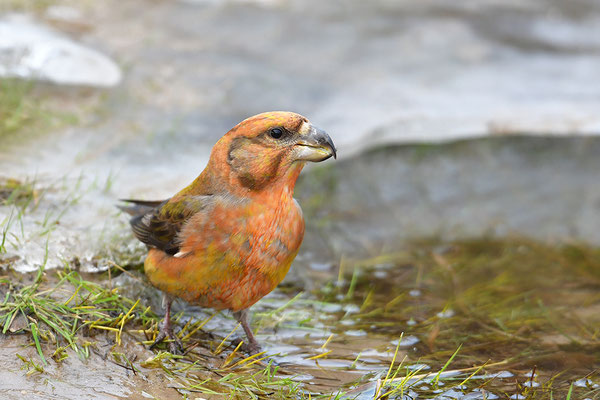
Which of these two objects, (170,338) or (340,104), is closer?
(170,338)

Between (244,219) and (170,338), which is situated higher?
(244,219)

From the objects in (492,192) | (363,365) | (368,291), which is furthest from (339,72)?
(363,365)

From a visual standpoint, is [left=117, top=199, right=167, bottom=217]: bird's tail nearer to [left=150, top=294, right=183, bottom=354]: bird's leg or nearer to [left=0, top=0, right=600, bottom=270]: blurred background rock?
[left=0, top=0, right=600, bottom=270]: blurred background rock

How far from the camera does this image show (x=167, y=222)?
373cm

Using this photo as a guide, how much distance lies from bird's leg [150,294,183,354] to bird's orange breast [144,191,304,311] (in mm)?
215

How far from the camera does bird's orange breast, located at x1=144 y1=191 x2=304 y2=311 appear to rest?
3.43 m

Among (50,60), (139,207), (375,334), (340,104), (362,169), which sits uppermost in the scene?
(50,60)

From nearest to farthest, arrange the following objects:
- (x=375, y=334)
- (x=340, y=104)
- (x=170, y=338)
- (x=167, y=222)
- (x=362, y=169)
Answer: (x=170, y=338), (x=167, y=222), (x=375, y=334), (x=362, y=169), (x=340, y=104)

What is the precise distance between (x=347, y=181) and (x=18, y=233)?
2.87 m

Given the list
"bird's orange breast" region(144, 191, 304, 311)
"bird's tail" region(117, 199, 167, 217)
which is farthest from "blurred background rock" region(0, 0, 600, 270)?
"bird's orange breast" region(144, 191, 304, 311)

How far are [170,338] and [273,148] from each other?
1070mm

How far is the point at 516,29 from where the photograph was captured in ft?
25.0

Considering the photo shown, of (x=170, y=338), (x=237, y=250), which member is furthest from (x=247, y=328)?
(x=237, y=250)

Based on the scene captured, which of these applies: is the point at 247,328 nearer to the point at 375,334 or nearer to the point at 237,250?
the point at 237,250
